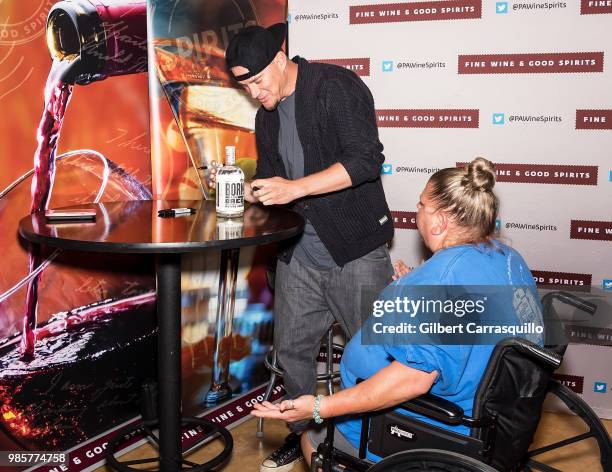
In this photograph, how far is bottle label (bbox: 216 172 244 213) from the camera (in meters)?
2.15

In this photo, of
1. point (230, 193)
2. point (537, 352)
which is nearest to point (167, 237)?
point (230, 193)

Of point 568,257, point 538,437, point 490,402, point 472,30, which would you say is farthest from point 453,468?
point 472,30

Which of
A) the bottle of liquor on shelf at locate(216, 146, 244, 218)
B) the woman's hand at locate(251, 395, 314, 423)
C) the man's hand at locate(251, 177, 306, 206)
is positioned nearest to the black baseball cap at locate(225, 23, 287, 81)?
the bottle of liquor on shelf at locate(216, 146, 244, 218)

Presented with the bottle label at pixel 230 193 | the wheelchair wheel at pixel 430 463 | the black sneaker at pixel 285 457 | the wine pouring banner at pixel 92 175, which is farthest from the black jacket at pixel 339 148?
the wheelchair wheel at pixel 430 463

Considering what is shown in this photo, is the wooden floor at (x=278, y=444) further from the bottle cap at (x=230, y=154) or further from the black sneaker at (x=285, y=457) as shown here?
the bottle cap at (x=230, y=154)

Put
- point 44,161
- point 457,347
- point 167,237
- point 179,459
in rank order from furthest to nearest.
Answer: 1. point 44,161
2. point 179,459
3. point 167,237
4. point 457,347

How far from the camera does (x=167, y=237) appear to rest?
1818 millimetres

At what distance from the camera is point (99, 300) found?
8.61 ft

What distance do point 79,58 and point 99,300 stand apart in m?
0.92

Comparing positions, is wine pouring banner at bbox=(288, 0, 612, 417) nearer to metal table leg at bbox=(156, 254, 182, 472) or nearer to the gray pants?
the gray pants

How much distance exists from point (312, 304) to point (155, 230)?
82 centimetres

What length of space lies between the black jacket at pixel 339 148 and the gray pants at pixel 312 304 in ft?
0.23

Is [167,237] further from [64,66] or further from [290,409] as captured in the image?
[64,66]

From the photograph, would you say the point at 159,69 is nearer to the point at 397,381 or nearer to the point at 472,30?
the point at 472,30
